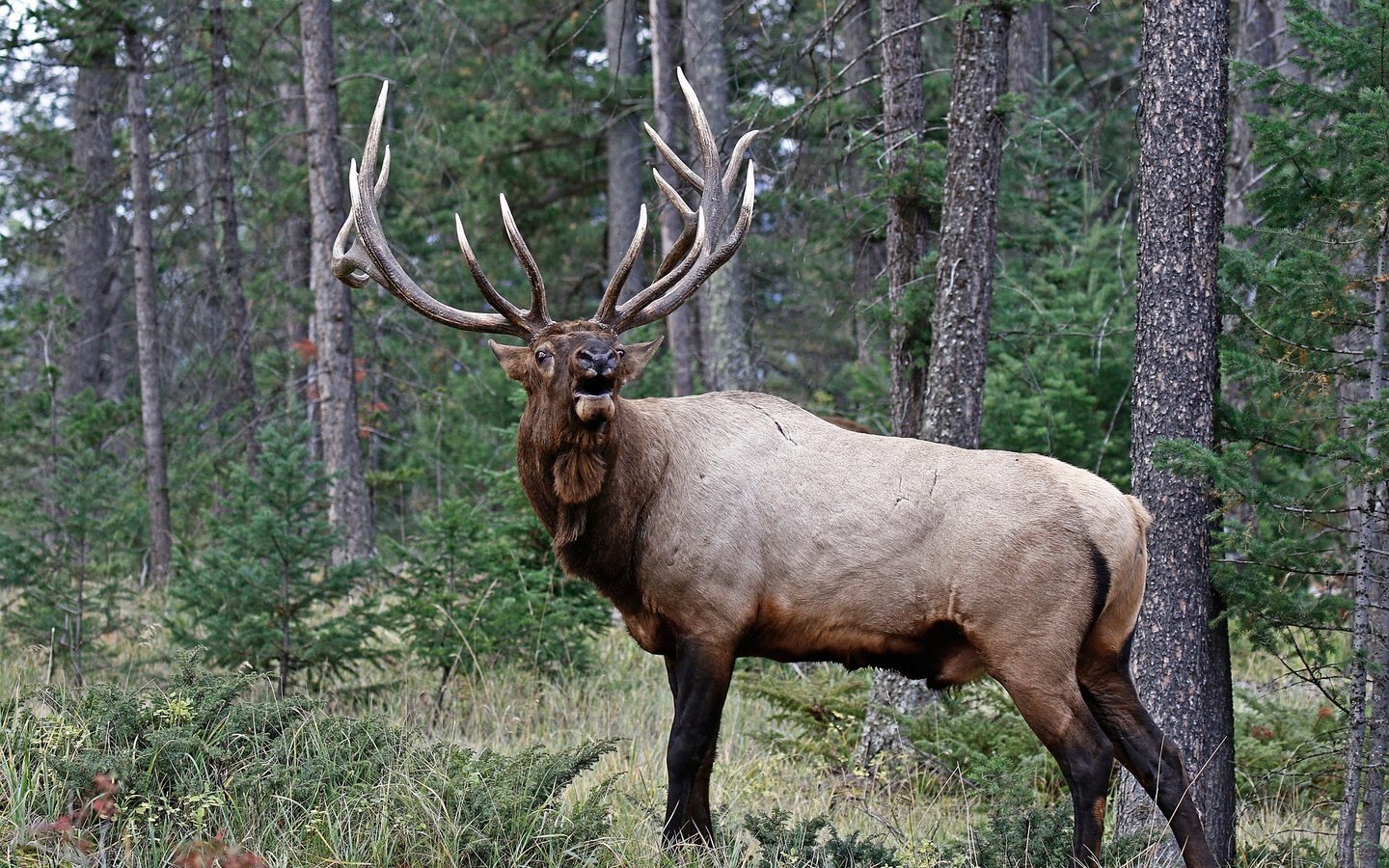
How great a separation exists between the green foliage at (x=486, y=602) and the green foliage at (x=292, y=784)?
2.67 m

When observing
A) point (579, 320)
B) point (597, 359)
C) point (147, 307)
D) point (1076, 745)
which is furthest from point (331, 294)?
point (1076, 745)

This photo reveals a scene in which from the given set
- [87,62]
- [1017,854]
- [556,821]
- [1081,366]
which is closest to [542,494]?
[556,821]

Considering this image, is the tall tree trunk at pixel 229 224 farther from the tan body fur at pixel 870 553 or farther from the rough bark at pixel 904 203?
the tan body fur at pixel 870 553

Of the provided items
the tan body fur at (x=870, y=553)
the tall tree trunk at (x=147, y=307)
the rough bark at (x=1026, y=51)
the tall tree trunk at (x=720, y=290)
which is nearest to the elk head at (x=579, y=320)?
the tan body fur at (x=870, y=553)

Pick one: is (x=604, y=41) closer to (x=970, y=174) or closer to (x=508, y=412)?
(x=508, y=412)

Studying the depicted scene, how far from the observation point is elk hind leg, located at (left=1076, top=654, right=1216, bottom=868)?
213 inches

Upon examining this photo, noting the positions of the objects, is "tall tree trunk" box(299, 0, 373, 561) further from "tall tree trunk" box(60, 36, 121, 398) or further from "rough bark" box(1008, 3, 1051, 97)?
"rough bark" box(1008, 3, 1051, 97)

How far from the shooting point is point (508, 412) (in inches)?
609

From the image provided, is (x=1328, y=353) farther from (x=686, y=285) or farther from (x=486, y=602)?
(x=486, y=602)

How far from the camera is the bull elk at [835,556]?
5367mm

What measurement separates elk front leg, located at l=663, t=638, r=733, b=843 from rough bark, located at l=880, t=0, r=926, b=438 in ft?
11.3

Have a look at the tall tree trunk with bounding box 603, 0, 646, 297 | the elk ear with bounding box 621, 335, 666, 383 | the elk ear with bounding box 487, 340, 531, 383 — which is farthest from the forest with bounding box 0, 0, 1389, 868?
the tall tree trunk with bounding box 603, 0, 646, 297

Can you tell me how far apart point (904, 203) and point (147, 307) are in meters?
8.51

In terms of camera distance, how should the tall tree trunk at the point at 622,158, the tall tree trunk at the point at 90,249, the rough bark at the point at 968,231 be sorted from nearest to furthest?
1. the rough bark at the point at 968,231
2. the tall tree trunk at the point at 90,249
3. the tall tree trunk at the point at 622,158
